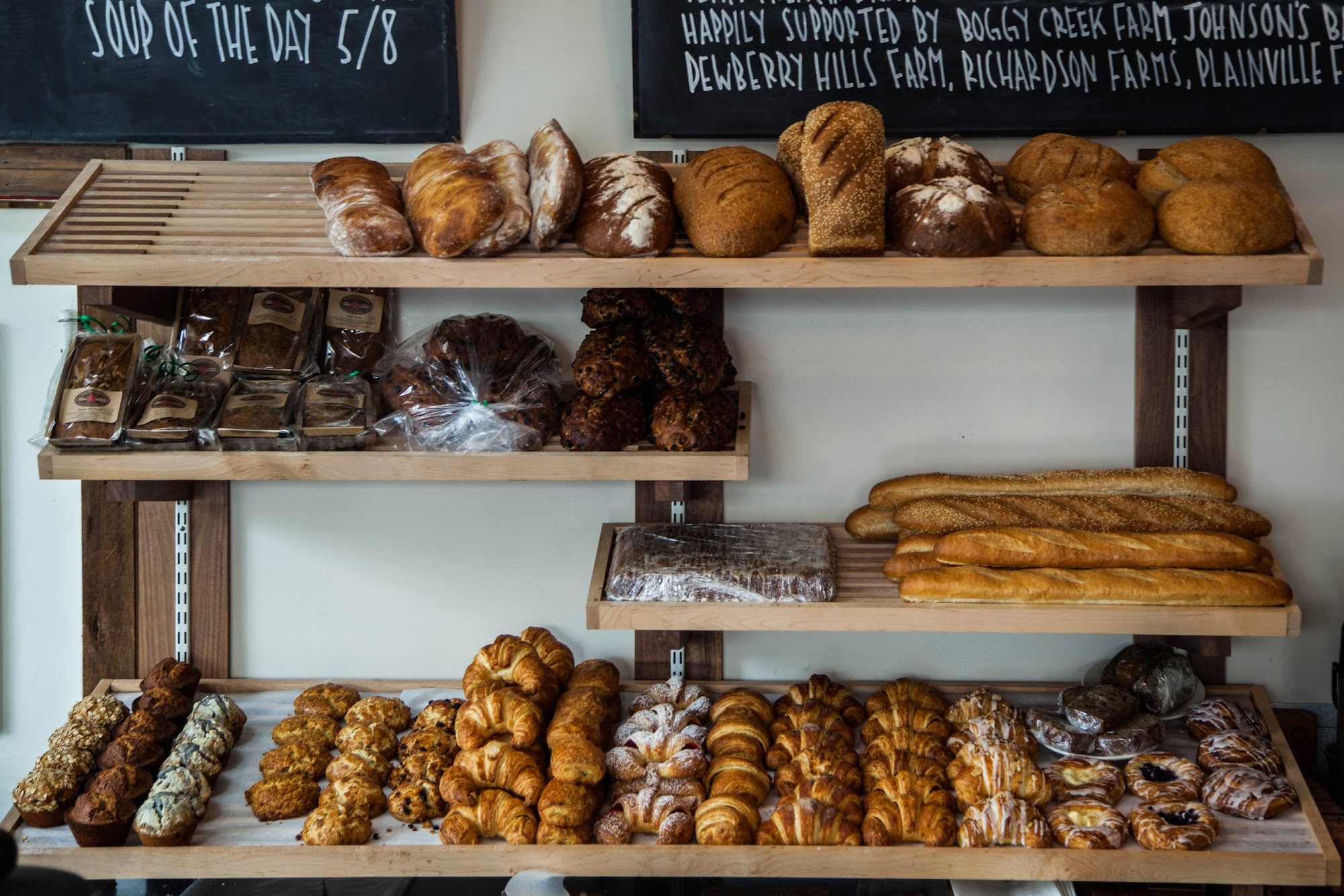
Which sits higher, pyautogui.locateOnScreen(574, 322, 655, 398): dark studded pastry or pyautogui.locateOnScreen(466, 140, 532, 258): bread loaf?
pyautogui.locateOnScreen(466, 140, 532, 258): bread loaf

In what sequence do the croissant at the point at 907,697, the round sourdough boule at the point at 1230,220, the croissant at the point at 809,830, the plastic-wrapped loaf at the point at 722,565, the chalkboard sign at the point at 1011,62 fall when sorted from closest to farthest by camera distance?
the round sourdough boule at the point at 1230,220 < the croissant at the point at 809,830 < the plastic-wrapped loaf at the point at 722,565 < the chalkboard sign at the point at 1011,62 < the croissant at the point at 907,697

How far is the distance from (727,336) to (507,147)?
25.2 inches

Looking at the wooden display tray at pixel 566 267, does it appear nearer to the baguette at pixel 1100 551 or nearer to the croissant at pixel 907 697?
the baguette at pixel 1100 551

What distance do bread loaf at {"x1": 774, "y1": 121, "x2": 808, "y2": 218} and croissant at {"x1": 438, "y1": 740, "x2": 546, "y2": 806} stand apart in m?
1.19

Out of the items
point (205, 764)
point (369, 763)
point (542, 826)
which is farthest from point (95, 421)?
point (542, 826)

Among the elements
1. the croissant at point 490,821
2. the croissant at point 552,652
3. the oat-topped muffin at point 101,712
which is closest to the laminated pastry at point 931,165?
the croissant at point 552,652

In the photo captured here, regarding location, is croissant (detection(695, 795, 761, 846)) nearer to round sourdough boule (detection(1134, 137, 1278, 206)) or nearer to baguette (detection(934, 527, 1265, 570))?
baguette (detection(934, 527, 1265, 570))

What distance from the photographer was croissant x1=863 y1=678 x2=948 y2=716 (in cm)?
233

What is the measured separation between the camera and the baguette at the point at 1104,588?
2.00m

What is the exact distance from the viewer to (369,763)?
2.15 meters

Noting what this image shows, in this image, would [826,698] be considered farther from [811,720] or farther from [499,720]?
[499,720]

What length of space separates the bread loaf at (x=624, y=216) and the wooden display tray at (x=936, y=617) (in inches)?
26.3

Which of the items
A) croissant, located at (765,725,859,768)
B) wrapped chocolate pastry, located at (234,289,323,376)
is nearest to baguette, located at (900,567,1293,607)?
croissant, located at (765,725,859,768)

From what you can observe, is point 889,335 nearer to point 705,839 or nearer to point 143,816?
point 705,839
